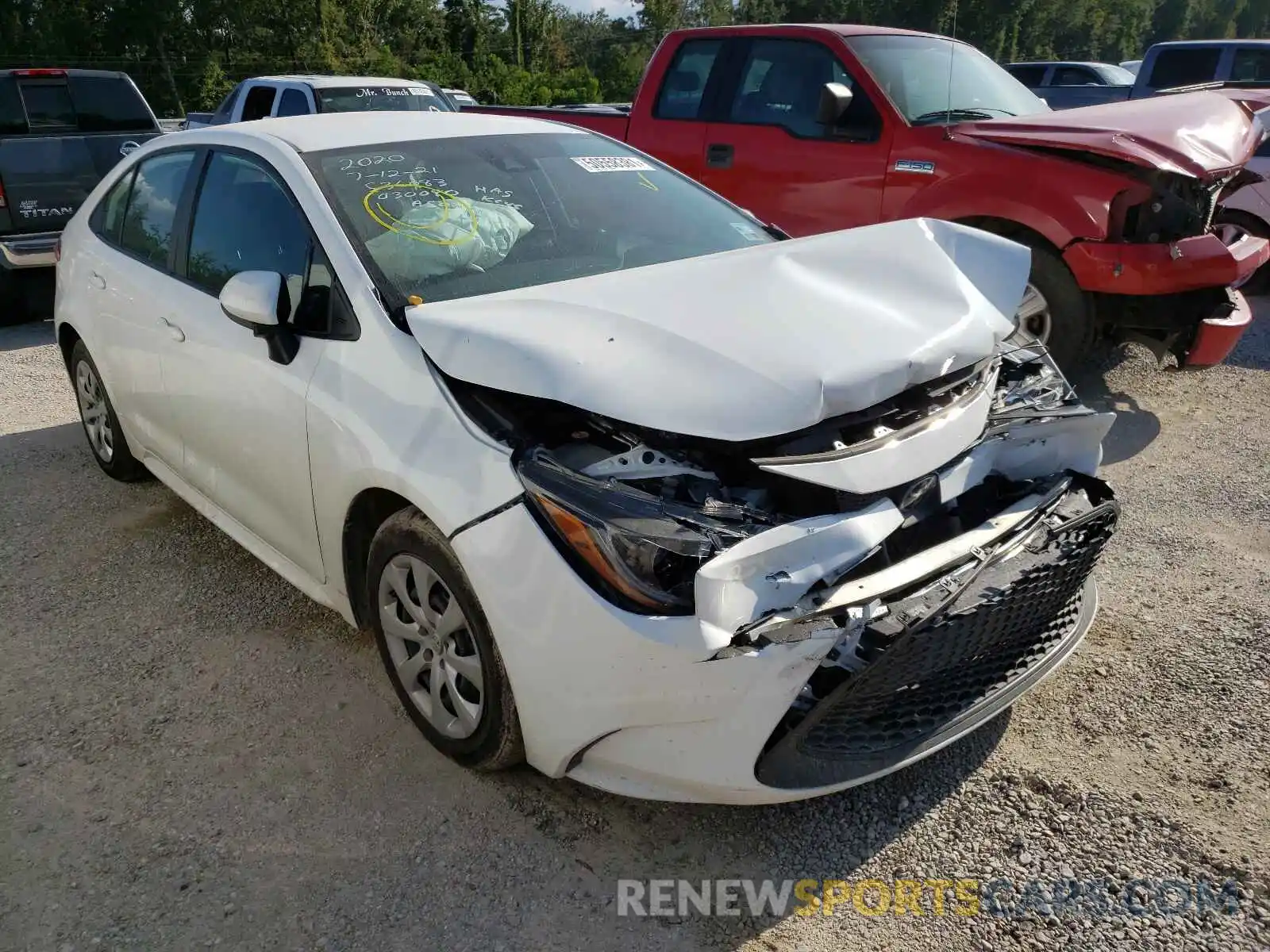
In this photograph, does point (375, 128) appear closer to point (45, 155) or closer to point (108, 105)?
point (45, 155)

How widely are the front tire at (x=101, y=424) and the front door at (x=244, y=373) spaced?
922mm

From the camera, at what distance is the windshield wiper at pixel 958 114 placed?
5.56 meters

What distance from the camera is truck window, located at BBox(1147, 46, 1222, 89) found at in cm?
1005

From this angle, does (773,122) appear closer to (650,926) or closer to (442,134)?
(442,134)

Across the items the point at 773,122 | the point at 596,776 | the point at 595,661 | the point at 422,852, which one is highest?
the point at 773,122

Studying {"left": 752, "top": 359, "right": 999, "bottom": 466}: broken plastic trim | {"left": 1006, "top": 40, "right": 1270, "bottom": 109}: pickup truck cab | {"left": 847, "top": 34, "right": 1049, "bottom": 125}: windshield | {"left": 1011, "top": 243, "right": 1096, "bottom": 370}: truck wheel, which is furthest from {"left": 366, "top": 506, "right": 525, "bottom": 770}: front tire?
{"left": 1006, "top": 40, "right": 1270, "bottom": 109}: pickup truck cab

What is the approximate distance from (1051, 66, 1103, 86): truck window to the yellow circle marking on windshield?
15.1 metres

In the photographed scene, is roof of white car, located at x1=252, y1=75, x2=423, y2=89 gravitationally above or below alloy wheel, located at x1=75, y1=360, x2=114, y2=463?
above

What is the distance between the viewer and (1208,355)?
4.92 metres

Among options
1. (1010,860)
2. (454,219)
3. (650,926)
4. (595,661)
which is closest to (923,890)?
(1010,860)

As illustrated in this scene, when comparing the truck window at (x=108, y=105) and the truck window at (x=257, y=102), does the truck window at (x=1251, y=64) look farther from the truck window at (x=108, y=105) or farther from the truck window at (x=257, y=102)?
the truck window at (x=108, y=105)

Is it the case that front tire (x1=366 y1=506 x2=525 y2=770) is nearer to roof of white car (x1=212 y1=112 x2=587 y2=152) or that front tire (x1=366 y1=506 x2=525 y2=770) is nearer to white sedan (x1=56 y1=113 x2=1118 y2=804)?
white sedan (x1=56 y1=113 x2=1118 y2=804)

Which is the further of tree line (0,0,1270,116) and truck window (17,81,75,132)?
tree line (0,0,1270,116)

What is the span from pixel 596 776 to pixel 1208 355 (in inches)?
164
